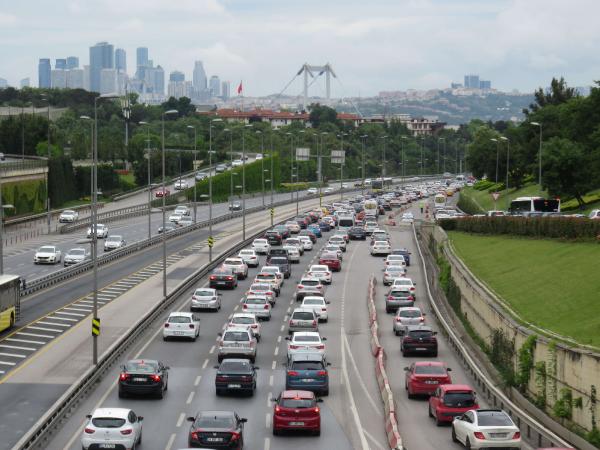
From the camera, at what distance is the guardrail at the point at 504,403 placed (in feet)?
106

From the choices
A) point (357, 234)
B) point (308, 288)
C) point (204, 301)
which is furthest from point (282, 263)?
point (357, 234)

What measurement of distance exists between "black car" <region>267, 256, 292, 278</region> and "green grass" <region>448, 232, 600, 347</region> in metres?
10.4

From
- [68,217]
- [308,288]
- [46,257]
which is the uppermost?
[308,288]

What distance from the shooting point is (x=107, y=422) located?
3075cm

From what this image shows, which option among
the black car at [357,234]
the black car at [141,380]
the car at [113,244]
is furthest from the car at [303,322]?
the black car at [357,234]

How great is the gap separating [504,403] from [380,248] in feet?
Answer: 168

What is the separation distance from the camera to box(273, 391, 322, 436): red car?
3409 centimetres

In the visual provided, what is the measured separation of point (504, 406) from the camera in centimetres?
3681

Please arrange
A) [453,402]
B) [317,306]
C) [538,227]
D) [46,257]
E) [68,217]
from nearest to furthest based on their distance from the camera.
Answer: [453,402] < [317,306] < [538,227] < [46,257] < [68,217]

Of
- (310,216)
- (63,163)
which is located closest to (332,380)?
(310,216)

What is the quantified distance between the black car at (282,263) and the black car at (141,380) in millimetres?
34090

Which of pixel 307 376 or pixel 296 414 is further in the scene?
pixel 307 376

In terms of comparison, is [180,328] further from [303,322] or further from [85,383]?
[85,383]

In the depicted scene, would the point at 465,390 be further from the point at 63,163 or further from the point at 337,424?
the point at 63,163
